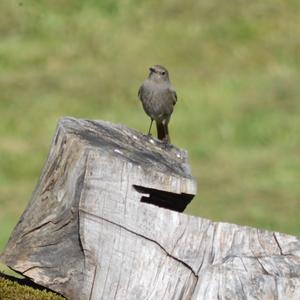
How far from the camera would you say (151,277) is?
877 centimetres

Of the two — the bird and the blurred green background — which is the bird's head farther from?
the blurred green background

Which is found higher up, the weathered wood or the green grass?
the weathered wood

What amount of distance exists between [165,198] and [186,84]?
20.9 meters

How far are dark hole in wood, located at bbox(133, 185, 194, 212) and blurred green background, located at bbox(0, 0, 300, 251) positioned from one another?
1170 centimetres

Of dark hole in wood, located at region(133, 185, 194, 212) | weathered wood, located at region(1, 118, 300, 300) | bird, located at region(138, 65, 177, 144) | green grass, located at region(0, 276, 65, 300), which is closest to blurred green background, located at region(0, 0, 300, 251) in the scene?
bird, located at region(138, 65, 177, 144)

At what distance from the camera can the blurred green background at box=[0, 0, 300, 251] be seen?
24.1 m

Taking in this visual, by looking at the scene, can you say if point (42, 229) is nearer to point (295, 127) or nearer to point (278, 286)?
point (278, 286)

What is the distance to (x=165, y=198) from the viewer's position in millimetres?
9336

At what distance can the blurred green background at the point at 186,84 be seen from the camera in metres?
24.1

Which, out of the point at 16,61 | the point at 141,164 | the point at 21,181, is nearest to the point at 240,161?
the point at 21,181

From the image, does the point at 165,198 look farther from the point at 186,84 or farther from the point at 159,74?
the point at 186,84

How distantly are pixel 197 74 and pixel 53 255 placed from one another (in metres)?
22.1

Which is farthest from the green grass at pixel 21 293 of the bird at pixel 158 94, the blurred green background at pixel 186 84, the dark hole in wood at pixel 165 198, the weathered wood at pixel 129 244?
the blurred green background at pixel 186 84

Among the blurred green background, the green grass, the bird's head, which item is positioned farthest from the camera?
the blurred green background
